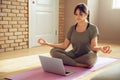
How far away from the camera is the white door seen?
4.01 meters

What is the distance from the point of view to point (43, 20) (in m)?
4.28

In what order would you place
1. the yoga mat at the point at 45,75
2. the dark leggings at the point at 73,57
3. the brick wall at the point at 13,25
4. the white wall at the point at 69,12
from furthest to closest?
the white wall at the point at 69,12 → the brick wall at the point at 13,25 → the dark leggings at the point at 73,57 → the yoga mat at the point at 45,75

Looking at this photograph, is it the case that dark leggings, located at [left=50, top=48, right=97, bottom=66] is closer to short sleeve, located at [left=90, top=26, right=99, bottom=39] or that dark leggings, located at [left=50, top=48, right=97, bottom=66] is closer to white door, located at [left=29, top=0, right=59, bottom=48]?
short sleeve, located at [left=90, top=26, right=99, bottom=39]

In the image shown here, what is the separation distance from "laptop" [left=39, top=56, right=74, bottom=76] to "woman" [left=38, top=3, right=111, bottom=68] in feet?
0.83

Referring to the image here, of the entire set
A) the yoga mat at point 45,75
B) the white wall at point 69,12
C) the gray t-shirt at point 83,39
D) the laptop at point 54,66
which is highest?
the white wall at point 69,12

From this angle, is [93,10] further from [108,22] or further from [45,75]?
[45,75]

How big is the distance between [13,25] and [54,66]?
1856 mm

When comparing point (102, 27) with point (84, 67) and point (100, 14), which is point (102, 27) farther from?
point (84, 67)

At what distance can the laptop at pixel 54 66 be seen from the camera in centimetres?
196

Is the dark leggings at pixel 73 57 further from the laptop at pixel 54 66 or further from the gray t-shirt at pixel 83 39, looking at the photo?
the laptop at pixel 54 66

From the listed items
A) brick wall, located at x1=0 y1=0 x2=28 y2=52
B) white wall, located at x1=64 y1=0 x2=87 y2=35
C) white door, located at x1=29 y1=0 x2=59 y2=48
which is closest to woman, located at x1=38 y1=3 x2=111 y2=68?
brick wall, located at x1=0 y1=0 x2=28 y2=52

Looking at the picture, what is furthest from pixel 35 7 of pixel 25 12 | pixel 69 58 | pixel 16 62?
pixel 69 58

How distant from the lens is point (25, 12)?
385 cm

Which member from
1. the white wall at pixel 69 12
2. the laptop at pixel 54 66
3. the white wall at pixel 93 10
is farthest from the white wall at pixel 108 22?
the laptop at pixel 54 66
